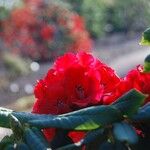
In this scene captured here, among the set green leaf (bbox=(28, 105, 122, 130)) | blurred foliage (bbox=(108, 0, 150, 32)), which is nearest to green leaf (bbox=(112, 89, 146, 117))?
green leaf (bbox=(28, 105, 122, 130))

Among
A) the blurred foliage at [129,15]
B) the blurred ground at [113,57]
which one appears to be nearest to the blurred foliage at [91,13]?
the blurred ground at [113,57]

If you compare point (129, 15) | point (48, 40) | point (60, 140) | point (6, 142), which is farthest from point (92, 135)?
point (129, 15)

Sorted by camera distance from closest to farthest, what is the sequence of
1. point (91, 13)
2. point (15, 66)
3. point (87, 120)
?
point (87, 120) → point (15, 66) → point (91, 13)

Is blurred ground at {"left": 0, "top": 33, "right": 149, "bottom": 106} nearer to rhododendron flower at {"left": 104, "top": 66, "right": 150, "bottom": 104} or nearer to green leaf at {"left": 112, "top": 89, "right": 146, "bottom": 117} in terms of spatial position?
rhododendron flower at {"left": 104, "top": 66, "right": 150, "bottom": 104}

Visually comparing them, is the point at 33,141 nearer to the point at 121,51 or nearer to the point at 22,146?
the point at 22,146

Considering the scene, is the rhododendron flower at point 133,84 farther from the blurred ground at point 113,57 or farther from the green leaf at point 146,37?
the blurred ground at point 113,57

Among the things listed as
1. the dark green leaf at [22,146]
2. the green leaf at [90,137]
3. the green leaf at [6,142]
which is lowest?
the green leaf at [90,137]

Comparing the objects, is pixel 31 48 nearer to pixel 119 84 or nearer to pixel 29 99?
pixel 29 99
